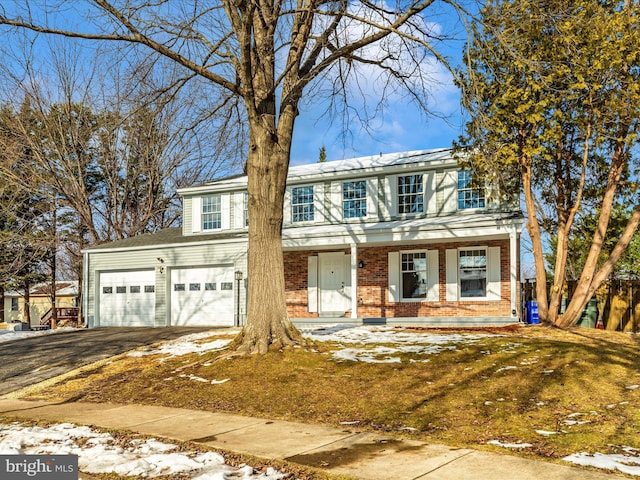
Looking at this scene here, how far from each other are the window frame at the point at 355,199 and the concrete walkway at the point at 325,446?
41.9ft

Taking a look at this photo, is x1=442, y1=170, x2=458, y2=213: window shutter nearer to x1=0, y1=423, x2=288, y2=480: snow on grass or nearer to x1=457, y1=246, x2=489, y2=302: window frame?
x1=457, y1=246, x2=489, y2=302: window frame

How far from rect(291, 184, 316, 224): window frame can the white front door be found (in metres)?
1.55

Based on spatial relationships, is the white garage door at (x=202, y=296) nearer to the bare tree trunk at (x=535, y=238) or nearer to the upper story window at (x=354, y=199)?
the upper story window at (x=354, y=199)

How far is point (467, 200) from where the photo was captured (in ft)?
63.2

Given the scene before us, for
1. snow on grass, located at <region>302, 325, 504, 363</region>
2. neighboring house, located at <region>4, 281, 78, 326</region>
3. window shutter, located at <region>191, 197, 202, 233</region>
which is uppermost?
window shutter, located at <region>191, 197, 202, 233</region>

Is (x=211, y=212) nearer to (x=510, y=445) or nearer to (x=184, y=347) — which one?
(x=184, y=347)

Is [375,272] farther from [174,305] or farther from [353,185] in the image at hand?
[174,305]

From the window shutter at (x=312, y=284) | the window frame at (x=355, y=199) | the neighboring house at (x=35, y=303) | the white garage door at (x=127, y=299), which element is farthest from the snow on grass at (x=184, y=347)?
the neighboring house at (x=35, y=303)

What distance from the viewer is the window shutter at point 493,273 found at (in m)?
18.4

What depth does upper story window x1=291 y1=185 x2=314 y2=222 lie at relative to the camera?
2161 cm

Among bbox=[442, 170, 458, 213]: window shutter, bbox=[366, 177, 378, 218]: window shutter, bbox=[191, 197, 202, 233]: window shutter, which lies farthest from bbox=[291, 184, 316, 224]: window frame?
bbox=[442, 170, 458, 213]: window shutter

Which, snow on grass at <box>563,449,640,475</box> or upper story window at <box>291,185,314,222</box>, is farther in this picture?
upper story window at <box>291,185,314,222</box>

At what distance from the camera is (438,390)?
8648mm

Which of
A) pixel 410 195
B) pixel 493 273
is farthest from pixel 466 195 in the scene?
pixel 493 273
